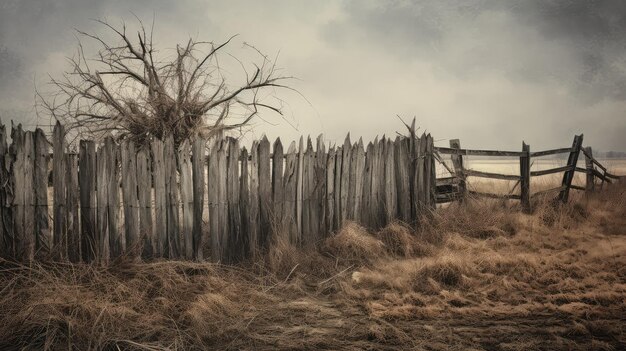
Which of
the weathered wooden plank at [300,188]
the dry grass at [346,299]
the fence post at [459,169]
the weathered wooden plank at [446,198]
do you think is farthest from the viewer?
the fence post at [459,169]

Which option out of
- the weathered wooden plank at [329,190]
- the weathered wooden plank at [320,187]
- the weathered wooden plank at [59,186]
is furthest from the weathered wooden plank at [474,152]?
the weathered wooden plank at [59,186]

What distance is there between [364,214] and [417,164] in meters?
1.41

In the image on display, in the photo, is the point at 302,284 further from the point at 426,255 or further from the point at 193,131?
the point at 193,131

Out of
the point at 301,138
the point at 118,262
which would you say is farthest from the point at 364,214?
the point at 118,262

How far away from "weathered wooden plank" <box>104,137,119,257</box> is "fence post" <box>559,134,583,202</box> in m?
9.00

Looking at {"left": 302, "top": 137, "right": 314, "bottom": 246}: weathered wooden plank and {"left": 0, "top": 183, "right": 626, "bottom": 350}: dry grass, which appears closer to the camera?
{"left": 0, "top": 183, "right": 626, "bottom": 350}: dry grass

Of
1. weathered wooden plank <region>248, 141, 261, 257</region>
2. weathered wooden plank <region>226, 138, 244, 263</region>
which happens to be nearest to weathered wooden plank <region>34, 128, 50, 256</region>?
weathered wooden plank <region>226, 138, 244, 263</region>

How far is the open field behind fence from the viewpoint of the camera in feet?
16.2

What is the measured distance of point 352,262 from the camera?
18.7ft

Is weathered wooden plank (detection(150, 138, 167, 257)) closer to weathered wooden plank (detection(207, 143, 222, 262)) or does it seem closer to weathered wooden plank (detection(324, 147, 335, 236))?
weathered wooden plank (detection(207, 143, 222, 262))

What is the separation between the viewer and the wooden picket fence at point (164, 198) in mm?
4945

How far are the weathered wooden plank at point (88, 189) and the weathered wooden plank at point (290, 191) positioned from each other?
2.40 metres

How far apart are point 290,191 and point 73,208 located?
8.94ft

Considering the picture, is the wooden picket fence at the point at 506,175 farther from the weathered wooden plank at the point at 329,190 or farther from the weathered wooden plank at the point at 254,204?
the weathered wooden plank at the point at 254,204
